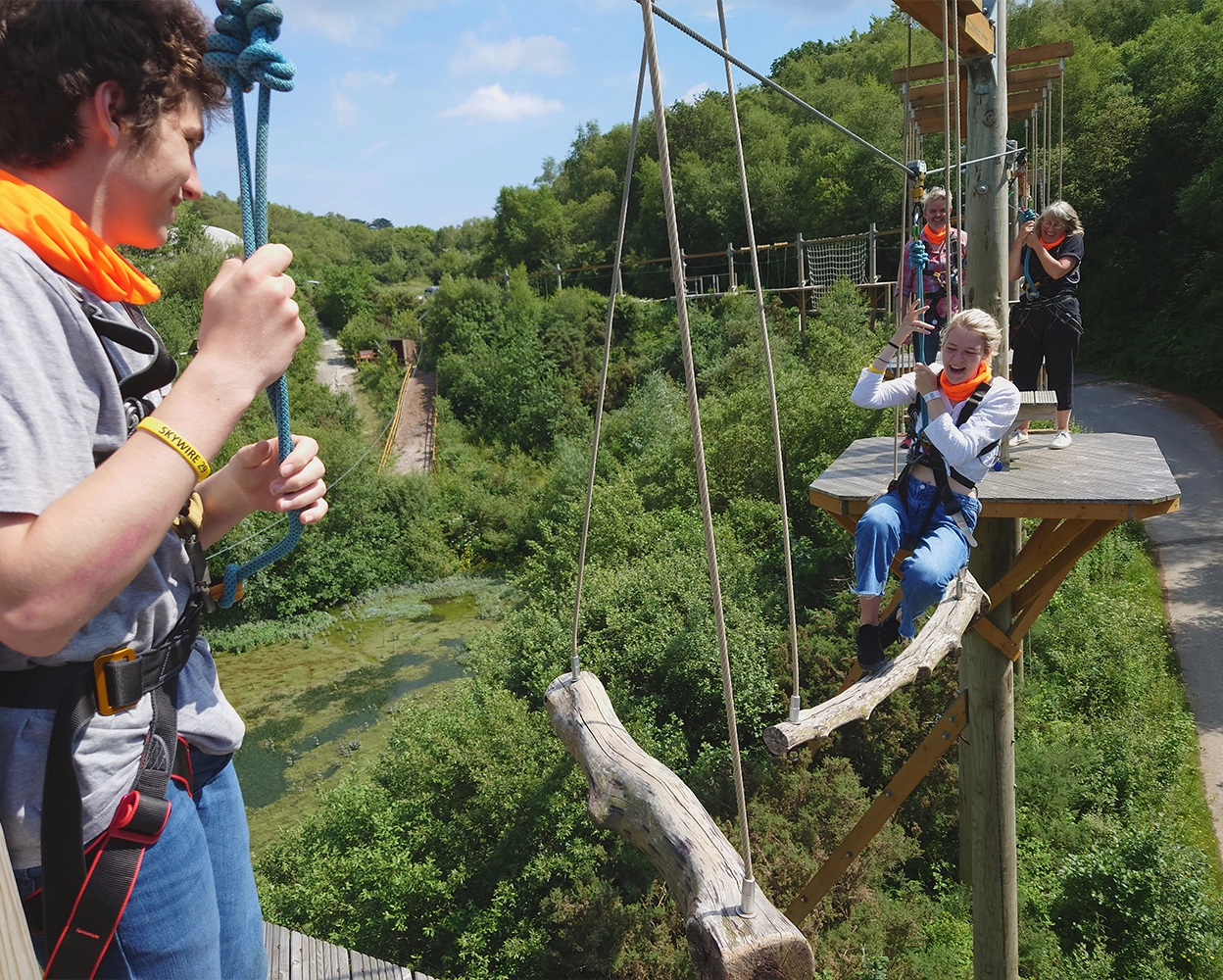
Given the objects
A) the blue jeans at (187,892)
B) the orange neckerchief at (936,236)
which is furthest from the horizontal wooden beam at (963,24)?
the blue jeans at (187,892)

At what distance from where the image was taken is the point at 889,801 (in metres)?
5.08

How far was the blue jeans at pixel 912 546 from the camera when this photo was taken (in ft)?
10.5

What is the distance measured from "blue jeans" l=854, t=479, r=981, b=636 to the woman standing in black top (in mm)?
2117

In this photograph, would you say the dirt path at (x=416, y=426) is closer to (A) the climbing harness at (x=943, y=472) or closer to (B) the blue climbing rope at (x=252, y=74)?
(A) the climbing harness at (x=943, y=472)

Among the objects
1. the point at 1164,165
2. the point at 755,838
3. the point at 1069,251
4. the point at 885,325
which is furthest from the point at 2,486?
the point at 1164,165

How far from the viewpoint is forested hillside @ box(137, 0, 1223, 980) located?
6.20 meters

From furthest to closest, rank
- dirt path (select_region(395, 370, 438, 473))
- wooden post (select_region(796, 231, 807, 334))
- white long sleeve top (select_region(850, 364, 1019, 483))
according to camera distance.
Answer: dirt path (select_region(395, 370, 438, 473)) → wooden post (select_region(796, 231, 807, 334)) → white long sleeve top (select_region(850, 364, 1019, 483))

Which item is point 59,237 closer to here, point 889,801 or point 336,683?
point 889,801

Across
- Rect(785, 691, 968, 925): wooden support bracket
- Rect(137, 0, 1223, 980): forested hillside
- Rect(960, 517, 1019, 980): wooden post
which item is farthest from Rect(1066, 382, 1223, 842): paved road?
Rect(785, 691, 968, 925): wooden support bracket

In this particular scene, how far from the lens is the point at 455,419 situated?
22.0 m

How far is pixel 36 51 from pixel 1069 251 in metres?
5.50

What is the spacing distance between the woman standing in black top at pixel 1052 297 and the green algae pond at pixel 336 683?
7.61 metres

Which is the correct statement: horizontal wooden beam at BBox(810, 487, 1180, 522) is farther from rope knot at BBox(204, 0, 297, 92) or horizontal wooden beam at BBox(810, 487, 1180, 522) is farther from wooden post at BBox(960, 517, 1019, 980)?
rope knot at BBox(204, 0, 297, 92)

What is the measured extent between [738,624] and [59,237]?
7.84m
